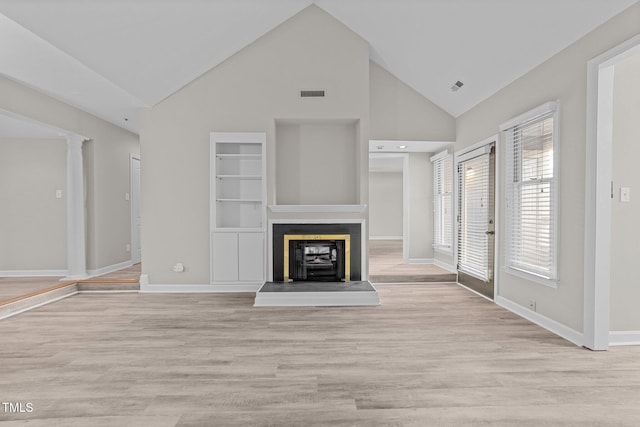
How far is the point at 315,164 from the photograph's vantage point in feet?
18.0

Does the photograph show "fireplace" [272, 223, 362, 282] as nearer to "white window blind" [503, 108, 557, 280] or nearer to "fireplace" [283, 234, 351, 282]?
"fireplace" [283, 234, 351, 282]

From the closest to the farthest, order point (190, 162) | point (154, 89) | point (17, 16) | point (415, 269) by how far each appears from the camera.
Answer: point (17, 16)
point (154, 89)
point (190, 162)
point (415, 269)

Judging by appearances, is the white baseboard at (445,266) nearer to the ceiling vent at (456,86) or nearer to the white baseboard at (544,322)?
the white baseboard at (544,322)

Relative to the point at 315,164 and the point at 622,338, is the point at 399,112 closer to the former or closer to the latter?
the point at 315,164

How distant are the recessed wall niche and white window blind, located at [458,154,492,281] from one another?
1750mm

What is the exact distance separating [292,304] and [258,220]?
161 centimetres

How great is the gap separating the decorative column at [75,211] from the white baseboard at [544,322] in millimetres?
5953

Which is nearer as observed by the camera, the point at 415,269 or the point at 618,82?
the point at 618,82

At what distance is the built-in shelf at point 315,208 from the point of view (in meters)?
5.00

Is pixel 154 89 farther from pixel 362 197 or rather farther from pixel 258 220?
pixel 362 197

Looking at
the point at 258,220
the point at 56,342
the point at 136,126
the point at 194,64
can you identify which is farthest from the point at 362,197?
the point at 136,126

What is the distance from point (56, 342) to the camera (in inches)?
127

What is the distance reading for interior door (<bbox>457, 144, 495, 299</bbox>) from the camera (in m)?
4.74

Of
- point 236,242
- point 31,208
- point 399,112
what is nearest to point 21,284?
point 31,208
